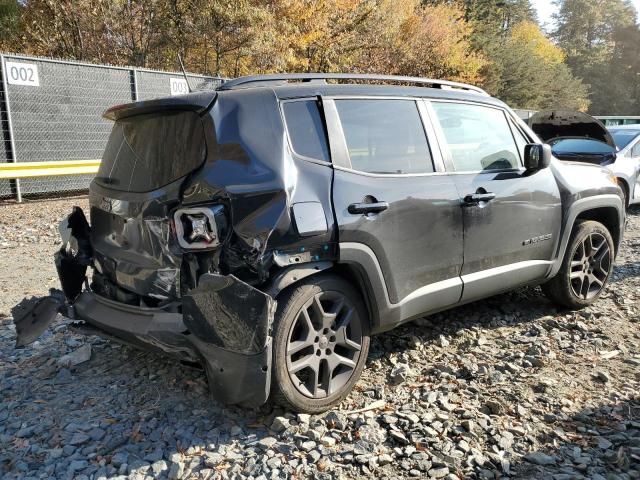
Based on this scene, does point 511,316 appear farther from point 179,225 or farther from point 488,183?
point 179,225

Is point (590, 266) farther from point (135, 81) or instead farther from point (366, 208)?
point (135, 81)

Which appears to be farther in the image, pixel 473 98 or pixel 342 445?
pixel 473 98

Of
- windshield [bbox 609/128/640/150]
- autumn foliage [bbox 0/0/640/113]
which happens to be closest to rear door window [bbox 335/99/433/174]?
windshield [bbox 609/128/640/150]

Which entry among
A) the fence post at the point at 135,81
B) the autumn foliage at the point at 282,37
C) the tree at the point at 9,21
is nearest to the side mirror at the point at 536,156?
the fence post at the point at 135,81

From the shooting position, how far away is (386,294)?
3.33 meters

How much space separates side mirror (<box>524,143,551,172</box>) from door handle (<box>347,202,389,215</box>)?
1.58 metres

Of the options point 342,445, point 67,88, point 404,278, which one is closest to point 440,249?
point 404,278

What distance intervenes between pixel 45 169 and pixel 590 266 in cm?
919

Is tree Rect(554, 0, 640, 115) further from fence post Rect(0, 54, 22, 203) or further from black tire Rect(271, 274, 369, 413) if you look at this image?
black tire Rect(271, 274, 369, 413)

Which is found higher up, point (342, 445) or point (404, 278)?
point (404, 278)

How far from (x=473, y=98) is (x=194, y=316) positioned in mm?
2692

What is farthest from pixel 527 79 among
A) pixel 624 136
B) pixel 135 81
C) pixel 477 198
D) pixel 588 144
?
pixel 477 198

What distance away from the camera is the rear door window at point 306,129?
307cm

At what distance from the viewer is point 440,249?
3.61m
